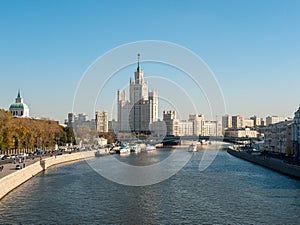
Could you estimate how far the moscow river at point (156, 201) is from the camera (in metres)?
10.5

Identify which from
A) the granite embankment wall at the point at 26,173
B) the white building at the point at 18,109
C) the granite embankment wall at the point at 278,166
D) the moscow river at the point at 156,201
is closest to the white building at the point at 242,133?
the white building at the point at 18,109

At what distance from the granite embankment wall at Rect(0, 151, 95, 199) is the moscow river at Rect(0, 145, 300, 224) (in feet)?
0.96

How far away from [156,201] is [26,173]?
7.12 metres

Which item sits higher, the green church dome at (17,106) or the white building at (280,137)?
the green church dome at (17,106)

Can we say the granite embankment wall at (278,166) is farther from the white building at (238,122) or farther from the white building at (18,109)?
the white building at (238,122)

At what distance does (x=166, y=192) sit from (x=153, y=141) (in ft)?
142

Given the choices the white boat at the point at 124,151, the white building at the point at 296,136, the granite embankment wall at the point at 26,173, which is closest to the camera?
the granite embankment wall at the point at 26,173

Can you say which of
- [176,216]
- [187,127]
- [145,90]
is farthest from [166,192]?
[187,127]

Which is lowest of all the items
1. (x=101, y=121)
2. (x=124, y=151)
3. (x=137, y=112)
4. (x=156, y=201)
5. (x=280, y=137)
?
(x=156, y=201)

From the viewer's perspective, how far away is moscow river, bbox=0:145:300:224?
10.5 meters

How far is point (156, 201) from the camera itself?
42.1ft

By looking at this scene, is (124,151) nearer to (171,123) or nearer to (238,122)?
(171,123)

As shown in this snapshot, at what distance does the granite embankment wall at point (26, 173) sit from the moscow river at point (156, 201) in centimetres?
29

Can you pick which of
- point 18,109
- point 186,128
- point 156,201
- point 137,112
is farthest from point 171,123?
point 156,201
